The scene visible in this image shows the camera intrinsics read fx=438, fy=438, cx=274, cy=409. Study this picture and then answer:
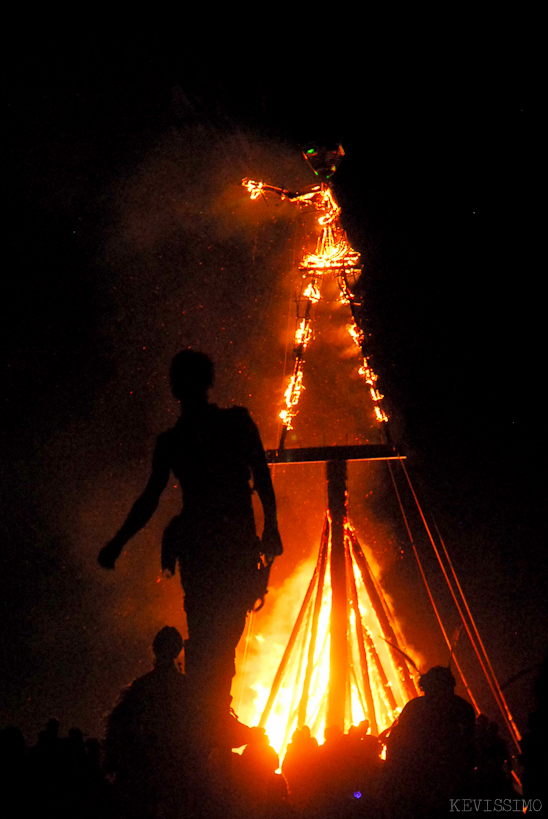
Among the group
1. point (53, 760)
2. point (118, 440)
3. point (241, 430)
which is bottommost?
point (53, 760)

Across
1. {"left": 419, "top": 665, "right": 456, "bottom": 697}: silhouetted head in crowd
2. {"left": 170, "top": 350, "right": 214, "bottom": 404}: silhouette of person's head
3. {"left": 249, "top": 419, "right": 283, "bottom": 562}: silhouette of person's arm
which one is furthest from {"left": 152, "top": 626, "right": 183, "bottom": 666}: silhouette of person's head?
{"left": 419, "top": 665, "right": 456, "bottom": 697}: silhouetted head in crowd

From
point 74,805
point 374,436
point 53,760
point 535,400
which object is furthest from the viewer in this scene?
point 374,436

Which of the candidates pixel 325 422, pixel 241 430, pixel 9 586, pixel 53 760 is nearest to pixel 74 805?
pixel 53 760

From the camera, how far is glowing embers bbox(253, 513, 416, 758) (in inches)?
204

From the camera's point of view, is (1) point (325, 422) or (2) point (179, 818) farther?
(1) point (325, 422)

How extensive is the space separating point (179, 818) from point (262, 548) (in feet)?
4.32

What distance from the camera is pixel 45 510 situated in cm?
727

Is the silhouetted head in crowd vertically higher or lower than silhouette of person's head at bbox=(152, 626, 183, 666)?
lower

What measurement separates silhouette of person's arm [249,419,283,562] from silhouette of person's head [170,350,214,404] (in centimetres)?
36

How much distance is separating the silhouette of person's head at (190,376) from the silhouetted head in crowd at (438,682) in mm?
2063

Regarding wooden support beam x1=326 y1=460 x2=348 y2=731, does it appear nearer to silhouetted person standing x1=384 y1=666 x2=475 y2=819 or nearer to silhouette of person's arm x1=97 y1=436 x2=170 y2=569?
silhouetted person standing x1=384 y1=666 x2=475 y2=819

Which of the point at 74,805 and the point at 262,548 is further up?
the point at 262,548

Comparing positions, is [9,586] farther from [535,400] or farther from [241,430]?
[535,400]

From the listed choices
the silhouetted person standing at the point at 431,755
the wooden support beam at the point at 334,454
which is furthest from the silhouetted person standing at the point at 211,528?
the wooden support beam at the point at 334,454
